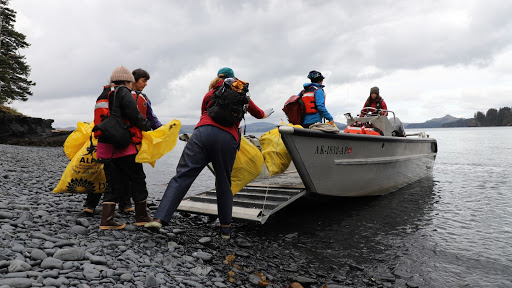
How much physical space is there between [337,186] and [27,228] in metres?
4.54

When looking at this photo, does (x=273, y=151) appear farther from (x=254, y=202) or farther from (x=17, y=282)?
(x=17, y=282)

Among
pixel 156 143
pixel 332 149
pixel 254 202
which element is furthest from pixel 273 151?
pixel 156 143

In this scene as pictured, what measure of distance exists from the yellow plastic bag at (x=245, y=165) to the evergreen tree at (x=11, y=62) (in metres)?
25.9

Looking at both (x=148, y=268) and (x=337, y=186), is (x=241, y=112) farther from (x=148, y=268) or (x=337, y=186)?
(x=337, y=186)

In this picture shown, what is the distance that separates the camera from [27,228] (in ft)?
10.6

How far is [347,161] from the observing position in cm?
572

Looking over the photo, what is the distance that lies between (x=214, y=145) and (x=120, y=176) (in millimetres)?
1181

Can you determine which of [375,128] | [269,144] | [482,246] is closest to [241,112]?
[269,144]

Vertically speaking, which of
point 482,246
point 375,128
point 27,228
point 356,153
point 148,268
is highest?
point 375,128

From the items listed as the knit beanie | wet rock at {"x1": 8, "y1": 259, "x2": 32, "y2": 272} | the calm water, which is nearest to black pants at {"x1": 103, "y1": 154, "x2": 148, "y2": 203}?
the knit beanie

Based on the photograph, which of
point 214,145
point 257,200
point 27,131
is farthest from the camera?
point 27,131

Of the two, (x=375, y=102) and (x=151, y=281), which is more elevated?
(x=375, y=102)

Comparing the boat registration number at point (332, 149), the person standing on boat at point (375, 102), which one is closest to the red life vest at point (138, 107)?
the boat registration number at point (332, 149)

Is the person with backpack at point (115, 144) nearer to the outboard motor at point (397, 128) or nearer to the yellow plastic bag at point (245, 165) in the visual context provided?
the yellow plastic bag at point (245, 165)
